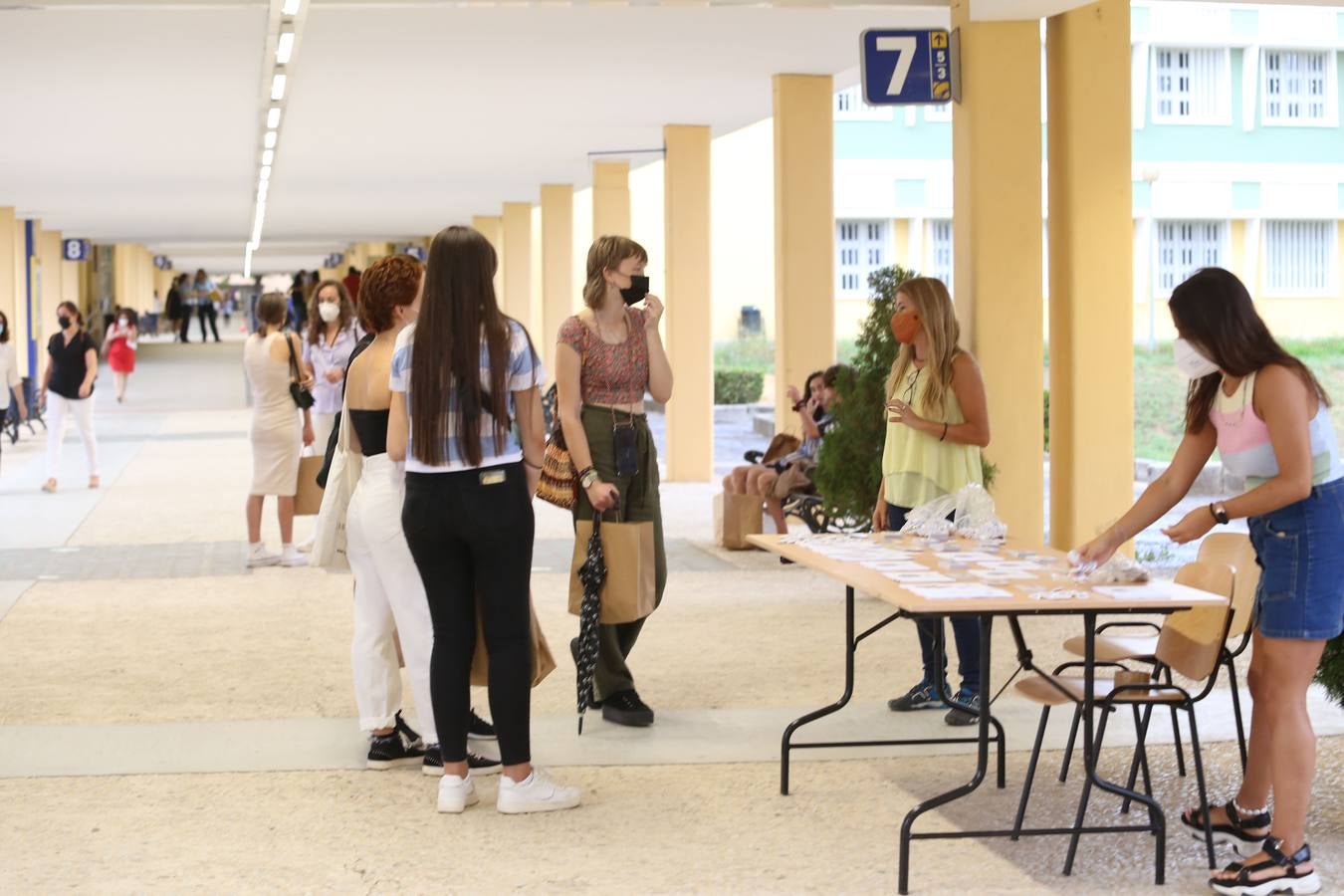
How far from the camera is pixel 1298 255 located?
122 ft

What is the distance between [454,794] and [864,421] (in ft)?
14.6

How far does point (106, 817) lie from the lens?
208 inches

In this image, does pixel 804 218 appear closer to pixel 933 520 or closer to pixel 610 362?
pixel 610 362

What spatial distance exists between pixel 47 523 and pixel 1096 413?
764 cm

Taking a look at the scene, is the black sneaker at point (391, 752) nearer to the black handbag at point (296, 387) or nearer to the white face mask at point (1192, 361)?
the white face mask at point (1192, 361)

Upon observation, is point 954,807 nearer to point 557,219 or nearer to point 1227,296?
point 1227,296

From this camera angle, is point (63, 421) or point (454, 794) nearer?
point (454, 794)

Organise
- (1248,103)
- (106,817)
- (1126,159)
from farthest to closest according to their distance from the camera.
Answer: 1. (1248,103)
2. (1126,159)
3. (106,817)

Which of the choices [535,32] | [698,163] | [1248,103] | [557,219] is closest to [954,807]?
[535,32]

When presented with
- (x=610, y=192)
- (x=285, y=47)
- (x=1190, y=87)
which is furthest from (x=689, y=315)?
(x=1190, y=87)

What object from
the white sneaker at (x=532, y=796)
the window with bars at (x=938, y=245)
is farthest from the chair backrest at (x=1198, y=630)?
the window with bars at (x=938, y=245)

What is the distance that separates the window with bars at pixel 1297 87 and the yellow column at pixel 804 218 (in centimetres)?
2651

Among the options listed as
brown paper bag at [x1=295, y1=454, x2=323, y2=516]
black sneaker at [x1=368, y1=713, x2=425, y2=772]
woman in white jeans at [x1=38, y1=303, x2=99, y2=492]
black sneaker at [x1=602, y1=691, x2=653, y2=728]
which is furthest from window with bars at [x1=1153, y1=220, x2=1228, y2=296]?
black sneaker at [x1=368, y1=713, x2=425, y2=772]

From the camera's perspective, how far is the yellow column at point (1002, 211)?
9531mm
